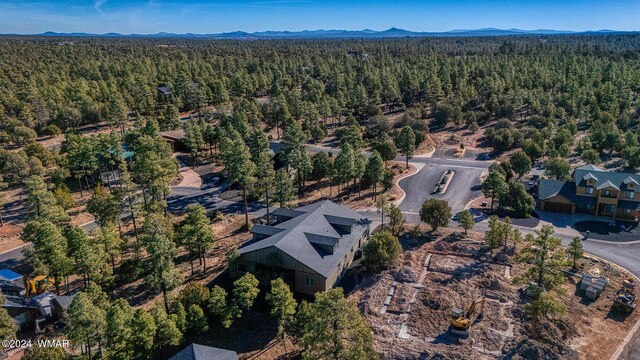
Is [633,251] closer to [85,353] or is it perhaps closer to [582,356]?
[582,356]

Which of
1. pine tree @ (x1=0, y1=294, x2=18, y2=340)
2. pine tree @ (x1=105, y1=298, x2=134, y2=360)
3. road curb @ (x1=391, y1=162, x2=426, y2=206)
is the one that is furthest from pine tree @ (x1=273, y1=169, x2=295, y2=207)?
pine tree @ (x1=0, y1=294, x2=18, y2=340)

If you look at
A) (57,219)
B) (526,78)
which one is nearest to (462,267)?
(57,219)

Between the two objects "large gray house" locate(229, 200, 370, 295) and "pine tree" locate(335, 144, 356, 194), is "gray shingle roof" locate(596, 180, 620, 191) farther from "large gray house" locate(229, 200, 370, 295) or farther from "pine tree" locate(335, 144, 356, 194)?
"large gray house" locate(229, 200, 370, 295)

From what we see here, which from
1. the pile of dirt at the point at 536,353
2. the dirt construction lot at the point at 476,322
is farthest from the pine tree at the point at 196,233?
the pile of dirt at the point at 536,353

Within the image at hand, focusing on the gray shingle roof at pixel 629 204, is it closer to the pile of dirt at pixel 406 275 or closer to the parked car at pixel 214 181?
the pile of dirt at pixel 406 275

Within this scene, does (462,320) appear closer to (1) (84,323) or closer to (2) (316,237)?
(2) (316,237)
